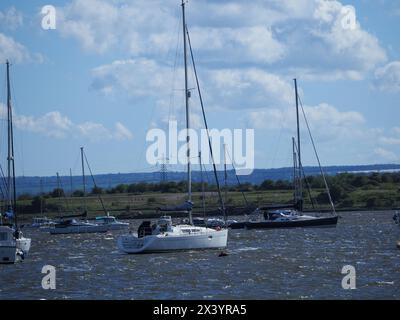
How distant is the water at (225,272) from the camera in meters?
38.9

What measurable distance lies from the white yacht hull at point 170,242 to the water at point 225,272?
2.15 feet

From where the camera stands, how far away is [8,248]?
2194 inches

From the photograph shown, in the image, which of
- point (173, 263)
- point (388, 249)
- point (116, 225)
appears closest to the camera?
point (173, 263)

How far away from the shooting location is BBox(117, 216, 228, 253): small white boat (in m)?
59.2

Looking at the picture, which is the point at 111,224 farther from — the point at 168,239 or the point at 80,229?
the point at 168,239

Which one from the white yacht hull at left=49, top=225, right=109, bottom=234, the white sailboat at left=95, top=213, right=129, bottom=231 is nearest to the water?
the white yacht hull at left=49, top=225, right=109, bottom=234

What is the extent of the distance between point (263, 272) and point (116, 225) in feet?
203

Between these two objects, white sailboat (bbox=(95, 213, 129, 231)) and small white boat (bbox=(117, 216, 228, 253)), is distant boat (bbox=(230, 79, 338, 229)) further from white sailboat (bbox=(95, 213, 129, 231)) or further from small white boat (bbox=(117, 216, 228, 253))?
small white boat (bbox=(117, 216, 228, 253))

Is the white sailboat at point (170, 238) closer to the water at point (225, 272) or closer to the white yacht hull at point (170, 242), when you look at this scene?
the white yacht hull at point (170, 242)

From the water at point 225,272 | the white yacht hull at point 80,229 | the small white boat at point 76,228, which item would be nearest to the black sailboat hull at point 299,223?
the water at point 225,272

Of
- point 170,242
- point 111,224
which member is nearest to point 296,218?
point 111,224
